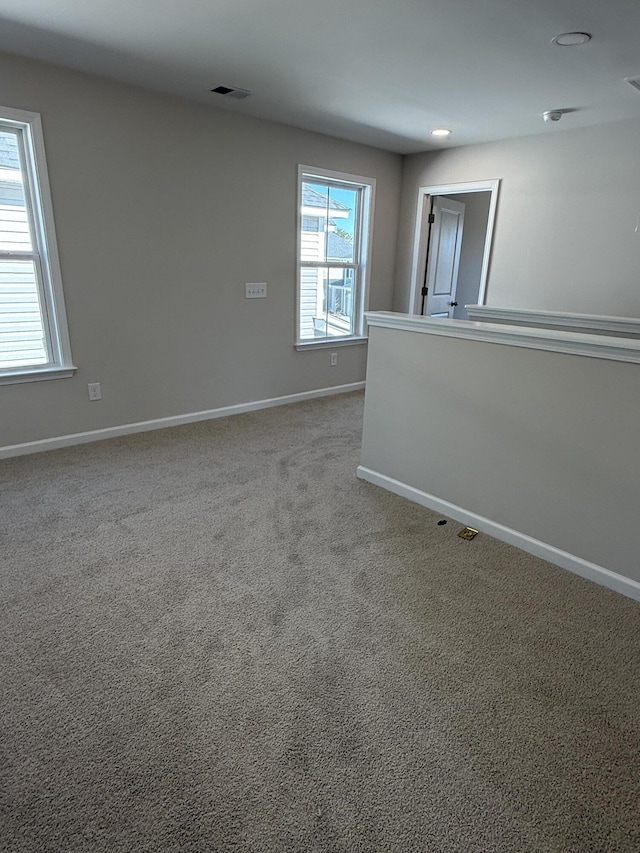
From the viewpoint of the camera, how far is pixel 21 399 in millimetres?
3355

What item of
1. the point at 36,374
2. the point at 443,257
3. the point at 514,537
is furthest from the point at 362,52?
the point at 443,257

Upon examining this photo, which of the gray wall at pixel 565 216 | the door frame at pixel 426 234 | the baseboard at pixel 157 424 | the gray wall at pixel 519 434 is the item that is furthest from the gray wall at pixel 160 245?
the gray wall at pixel 519 434

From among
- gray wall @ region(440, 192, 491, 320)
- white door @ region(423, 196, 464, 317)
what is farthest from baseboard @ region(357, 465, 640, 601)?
gray wall @ region(440, 192, 491, 320)

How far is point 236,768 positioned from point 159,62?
3.51m

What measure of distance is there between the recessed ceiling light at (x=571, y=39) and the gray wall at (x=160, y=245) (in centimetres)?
240

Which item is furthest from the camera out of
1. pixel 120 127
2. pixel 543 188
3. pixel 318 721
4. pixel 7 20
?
pixel 543 188

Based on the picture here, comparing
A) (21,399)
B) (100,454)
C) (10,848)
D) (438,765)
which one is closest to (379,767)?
(438,765)

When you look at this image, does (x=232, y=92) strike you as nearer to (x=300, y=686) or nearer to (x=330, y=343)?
(x=330, y=343)

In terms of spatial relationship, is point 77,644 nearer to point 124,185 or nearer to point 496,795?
point 496,795

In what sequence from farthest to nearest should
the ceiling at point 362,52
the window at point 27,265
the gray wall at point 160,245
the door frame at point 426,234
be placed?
the door frame at point 426,234 → the gray wall at point 160,245 → the window at point 27,265 → the ceiling at point 362,52

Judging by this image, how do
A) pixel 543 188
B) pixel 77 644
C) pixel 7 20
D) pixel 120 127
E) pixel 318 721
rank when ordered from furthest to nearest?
pixel 543 188 → pixel 120 127 → pixel 7 20 → pixel 77 644 → pixel 318 721

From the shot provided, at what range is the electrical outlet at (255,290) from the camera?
14.2 feet

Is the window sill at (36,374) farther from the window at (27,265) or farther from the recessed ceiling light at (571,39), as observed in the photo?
the recessed ceiling light at (571,39)

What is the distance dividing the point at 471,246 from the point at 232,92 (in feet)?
12.7
